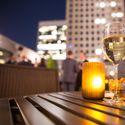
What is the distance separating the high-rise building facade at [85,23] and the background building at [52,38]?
7717 mm

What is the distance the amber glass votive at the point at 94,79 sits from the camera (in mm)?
737

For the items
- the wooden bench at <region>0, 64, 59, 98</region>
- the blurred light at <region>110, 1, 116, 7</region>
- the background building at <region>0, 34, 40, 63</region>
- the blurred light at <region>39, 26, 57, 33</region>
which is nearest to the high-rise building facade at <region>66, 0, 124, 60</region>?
the blurred light at <region>110, 1, 116, 7</region>

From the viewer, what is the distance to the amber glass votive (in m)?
0.74

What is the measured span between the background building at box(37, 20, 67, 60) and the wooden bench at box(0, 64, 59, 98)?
2121cm

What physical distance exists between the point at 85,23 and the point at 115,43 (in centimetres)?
3608

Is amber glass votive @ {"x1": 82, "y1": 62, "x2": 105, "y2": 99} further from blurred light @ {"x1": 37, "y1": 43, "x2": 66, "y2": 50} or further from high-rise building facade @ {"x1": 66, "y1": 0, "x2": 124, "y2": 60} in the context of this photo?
high-rise building facade @ {"x1": 66, "y1": 0, "x2": 124, "y2": 60}

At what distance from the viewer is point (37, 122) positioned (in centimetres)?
35

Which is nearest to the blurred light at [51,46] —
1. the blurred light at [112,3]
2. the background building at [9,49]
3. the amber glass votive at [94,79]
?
the background building at [9,49]

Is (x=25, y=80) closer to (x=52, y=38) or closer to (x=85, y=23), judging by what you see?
(x=52, y=38)

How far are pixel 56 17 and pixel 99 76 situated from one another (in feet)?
74.9

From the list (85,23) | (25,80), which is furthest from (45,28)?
(25,80)

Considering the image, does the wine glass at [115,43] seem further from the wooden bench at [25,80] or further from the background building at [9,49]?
the background building at [9,49]

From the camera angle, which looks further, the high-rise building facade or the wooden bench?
the high-rise building facade

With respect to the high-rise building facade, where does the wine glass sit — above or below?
below
